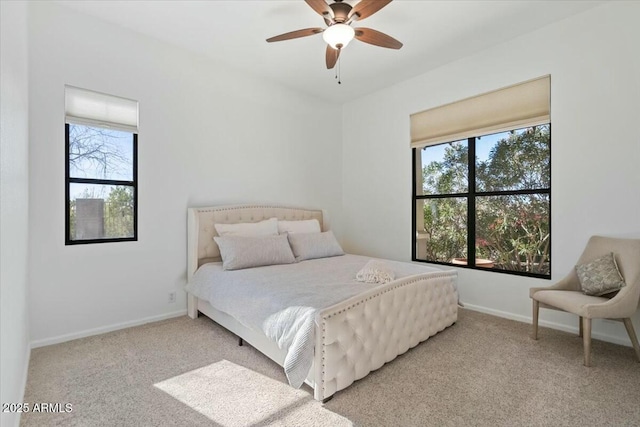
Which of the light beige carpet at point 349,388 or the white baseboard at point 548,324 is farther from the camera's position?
the white baseboard at point 548,324

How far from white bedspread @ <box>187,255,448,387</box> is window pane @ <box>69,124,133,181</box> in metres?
1.26

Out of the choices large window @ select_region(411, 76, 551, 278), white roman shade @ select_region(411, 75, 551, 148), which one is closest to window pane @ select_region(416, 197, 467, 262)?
large window @ select_region(411, 76, 551, 278)

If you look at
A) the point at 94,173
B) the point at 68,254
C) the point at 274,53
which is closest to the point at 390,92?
the point at 274,53

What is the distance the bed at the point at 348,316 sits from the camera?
1.82 metres

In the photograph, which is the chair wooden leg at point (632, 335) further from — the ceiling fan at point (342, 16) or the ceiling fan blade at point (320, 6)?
the ceiling fan blade at point (320, 6)

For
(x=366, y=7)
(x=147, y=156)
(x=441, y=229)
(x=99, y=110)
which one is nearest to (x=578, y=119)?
(x=441, y=229)

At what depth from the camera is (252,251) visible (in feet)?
10.1

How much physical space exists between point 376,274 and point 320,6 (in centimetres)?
205

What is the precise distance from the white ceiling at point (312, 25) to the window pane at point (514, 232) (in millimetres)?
1688

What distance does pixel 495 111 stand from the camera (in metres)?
3.35

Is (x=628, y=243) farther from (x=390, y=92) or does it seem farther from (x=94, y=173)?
→ (x=94, y=173)

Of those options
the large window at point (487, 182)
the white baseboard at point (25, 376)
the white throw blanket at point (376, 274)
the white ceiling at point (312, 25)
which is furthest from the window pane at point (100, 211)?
the large window at point (487, 182)

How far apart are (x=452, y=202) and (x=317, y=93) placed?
2.48 meters

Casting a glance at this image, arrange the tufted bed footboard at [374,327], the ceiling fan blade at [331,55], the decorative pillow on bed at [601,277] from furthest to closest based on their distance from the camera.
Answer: the ceiling fan blade at [331,55] → the decorative pillow on bed at [601,277] → the tufted bed footboard at [374,327]
